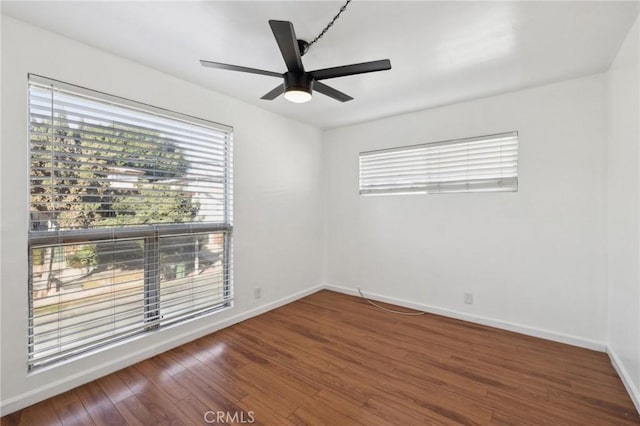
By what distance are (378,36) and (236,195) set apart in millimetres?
2058

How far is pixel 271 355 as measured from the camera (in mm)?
2414

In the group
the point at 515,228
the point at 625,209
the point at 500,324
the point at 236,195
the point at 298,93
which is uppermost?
the point at 298,93

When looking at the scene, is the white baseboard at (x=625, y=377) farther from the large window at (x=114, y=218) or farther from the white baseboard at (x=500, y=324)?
the large window at (x=114, y=218)

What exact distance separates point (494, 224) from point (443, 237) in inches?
21.3

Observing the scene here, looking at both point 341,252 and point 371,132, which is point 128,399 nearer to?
point 341,252

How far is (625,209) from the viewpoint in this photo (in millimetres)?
2010

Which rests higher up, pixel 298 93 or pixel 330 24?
pixel 330 24

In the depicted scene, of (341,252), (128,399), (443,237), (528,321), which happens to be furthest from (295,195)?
(528,321)

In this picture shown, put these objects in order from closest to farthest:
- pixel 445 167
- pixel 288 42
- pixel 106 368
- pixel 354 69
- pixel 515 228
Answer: pixel 288 42, pixel 354 69, pixel 106 368, pixel 515 228, pixel 445 167

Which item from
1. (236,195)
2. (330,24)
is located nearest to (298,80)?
(330,24)

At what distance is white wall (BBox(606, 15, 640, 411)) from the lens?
1810mm

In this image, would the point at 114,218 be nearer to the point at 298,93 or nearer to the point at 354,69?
the point at 298,93

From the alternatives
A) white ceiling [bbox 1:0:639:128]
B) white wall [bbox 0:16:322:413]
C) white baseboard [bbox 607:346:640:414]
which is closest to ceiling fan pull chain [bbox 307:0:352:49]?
white ceiling [bbox 1:0:639:128]

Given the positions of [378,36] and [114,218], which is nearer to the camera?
[378,36]
